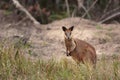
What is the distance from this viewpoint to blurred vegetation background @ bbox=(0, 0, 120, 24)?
15227 millimetres

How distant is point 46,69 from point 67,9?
664 centimetres

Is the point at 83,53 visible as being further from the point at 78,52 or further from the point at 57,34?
the point at 57,34

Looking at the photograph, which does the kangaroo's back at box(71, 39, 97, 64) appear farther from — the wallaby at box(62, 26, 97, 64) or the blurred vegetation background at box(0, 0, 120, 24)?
the blurred vegetation background at box(0, 0, 120, 24)

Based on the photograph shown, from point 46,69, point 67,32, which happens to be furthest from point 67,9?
point 46,69

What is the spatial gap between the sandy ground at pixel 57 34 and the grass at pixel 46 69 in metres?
1.39

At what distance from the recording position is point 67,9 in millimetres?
15312

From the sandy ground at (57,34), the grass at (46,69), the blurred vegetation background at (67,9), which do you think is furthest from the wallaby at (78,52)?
the blurred vegetation background at (67,9)

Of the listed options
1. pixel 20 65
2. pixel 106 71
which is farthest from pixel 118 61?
pixel 20 65

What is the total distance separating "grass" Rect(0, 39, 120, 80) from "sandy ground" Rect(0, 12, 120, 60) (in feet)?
4.57

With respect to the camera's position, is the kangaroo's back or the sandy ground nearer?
the kangaroo's back

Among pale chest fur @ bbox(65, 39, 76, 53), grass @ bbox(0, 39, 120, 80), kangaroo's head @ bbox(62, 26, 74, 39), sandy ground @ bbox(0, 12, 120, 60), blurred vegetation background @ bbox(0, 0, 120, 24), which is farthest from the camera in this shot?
blurred vegetation background @ bbox(0, 0, 120, 24)

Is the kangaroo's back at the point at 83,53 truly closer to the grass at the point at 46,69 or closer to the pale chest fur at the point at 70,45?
the pale chest fur at the point at 70,45

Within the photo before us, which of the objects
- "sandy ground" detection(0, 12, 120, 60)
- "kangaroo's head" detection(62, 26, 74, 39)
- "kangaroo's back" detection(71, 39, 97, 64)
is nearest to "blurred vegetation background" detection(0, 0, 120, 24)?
"sandy ground" detection(0, 12, 120, 60)

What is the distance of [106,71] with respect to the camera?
8453mm
